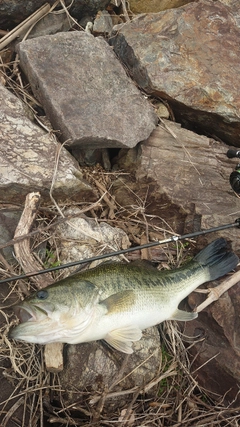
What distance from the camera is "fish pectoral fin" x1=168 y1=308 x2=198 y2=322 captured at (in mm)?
3971

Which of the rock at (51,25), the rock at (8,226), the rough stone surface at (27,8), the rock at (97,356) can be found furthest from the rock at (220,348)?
the rough stone surface at (27,8)

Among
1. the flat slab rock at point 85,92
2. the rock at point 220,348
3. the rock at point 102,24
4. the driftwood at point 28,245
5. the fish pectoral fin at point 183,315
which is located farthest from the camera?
the rock at point 102,24

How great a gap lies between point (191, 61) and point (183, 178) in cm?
124

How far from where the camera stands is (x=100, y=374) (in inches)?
148

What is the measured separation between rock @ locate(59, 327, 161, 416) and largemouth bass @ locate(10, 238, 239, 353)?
303mm

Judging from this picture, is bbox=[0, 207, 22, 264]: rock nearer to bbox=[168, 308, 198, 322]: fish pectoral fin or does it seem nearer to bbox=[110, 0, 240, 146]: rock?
bbox=[168, 308, 198, 322]: fish pectoral fin

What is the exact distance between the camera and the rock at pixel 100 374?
3752 millimetres

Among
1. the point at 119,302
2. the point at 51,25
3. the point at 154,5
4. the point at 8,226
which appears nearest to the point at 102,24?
the point at 51,25

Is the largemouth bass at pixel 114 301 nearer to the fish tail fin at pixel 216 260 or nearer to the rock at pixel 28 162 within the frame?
the fish tail fin at pixel 216 260

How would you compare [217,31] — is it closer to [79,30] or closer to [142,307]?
[79,30]

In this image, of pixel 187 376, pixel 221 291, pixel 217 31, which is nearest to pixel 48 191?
pixel 221 291

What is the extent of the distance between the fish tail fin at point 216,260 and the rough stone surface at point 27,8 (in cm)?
288

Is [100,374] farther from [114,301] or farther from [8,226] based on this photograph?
[8,226]

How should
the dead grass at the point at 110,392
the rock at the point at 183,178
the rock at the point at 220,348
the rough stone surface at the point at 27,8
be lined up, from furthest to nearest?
the rough stone surface at the point at 27,8, the rock at the point at 183,178, the rock at the point at 220,348, the dead grass at the point at 110,392
